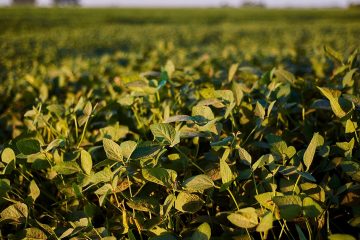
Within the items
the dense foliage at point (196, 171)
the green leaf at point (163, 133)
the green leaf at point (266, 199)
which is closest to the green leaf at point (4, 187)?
the dense foliage at point (196, 171)

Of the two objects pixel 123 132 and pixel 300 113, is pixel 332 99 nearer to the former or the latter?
pixel 300 113

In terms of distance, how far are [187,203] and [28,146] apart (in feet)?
1.86

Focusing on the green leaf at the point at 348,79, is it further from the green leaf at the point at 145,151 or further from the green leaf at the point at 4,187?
the green leaf at the point at 4,187

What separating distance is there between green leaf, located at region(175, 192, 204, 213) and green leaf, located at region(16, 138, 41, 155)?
52cm

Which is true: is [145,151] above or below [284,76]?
below

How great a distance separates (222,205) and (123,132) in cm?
48

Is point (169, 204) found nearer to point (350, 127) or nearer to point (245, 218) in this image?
point (245, 218)

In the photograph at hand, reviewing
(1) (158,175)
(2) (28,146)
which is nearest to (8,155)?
(2) (28,146)

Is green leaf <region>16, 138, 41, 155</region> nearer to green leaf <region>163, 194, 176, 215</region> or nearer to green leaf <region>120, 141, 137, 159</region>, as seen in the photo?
green leaf <region>120, 141, 137, 159</region>

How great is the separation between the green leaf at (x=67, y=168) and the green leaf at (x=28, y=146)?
124 millimetres

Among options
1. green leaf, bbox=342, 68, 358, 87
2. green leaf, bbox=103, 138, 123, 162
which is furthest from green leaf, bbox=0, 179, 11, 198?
green leaf, bbox=342, 68, 358, 87

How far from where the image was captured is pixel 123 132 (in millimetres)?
1214

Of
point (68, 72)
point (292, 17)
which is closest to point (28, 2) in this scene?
point (292, 17)

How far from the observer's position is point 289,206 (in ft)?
2.39
